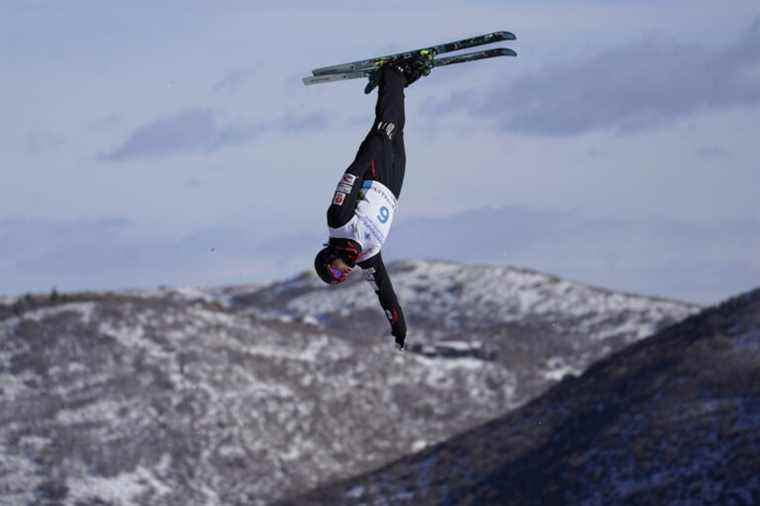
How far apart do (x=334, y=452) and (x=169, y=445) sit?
691cm

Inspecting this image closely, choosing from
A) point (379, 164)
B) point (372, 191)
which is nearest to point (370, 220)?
point (372, 191)

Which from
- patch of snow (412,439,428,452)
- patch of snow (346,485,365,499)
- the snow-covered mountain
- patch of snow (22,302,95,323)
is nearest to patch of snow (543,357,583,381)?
the snow-covered mountain

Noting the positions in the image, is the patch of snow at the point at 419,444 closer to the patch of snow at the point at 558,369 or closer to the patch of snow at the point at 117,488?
the patch of snow at the point at 117,488

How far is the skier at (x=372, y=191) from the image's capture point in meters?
16.3

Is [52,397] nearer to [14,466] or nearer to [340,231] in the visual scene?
[14,466]

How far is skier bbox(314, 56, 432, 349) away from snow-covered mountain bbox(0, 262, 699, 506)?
3688cm

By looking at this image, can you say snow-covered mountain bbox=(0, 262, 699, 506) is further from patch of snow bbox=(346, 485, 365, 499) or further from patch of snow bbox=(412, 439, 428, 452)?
patch of snow bbox=(346, 485, 365, 499)

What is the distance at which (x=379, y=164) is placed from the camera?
1652cm

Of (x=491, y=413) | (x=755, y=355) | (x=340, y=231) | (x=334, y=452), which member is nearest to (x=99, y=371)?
(x=334, y=452)

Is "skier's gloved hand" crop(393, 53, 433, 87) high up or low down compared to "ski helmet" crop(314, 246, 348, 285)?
up

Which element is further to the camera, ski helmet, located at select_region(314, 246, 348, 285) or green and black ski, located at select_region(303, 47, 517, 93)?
green and black ski, located at select_region(303, 47, 517, 93)

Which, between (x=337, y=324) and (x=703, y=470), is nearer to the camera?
(x=703, y=470)

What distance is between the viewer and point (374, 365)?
6688 centimetres

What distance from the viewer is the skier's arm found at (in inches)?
684
